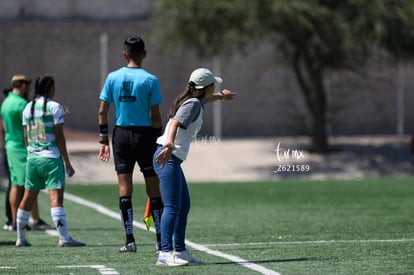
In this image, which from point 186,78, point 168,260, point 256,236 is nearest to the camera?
point 168,260

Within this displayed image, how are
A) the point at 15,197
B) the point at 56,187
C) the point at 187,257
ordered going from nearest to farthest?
the point at 187,257
the point at 56,187
the point at 15,197

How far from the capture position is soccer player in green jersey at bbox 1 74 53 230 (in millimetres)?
15008

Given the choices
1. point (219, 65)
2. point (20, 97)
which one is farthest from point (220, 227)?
point (219, 65)

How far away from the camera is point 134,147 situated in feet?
39.2

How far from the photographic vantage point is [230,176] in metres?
33.2

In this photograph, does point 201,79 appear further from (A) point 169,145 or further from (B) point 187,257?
(B) point 187,257

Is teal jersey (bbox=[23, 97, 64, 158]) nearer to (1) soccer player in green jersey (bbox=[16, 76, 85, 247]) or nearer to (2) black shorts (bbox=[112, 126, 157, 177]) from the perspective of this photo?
(1) soccer player in green jersey (bbox=[16, 76, 85, 247])

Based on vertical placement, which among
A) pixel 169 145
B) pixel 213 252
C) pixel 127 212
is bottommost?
pixel 213 252

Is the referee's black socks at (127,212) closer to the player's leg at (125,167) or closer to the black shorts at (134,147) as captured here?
the player's leg at (125,167)

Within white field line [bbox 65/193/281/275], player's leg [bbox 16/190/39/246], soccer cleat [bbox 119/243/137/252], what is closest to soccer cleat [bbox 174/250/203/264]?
white field line [bbox 65/193/281/275]

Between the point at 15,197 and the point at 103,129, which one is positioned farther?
the point at 15,197

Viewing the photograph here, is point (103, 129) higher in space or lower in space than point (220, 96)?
lower

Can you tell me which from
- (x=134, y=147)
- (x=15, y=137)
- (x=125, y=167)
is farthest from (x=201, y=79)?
(x=15, y=137)

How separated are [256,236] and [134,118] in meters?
2.85
